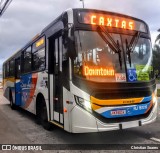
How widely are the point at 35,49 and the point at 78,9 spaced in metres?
3.44

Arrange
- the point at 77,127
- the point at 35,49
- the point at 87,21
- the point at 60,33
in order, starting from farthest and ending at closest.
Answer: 1. the point at 35,49
2. the point at 60,33
3. the point at 87,21
4. the point at 77,127

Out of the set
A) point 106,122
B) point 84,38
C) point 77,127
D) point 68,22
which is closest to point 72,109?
point 77,127

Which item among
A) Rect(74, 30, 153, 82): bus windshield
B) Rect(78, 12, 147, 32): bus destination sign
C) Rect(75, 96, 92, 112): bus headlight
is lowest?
Rect(75, 96, 92, 112): bus headlight

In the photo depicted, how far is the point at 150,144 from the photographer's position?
6.48 meters

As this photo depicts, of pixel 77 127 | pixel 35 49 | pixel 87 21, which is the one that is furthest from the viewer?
pixel 35 49

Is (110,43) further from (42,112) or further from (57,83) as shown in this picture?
(42,112)

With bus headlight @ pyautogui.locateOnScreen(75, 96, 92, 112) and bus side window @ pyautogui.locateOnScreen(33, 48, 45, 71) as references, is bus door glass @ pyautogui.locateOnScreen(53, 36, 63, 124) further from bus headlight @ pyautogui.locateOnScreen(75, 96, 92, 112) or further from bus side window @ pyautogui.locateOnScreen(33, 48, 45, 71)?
bus side window @ pyautogui.locateOnScreen(33, 48, 45, 71)

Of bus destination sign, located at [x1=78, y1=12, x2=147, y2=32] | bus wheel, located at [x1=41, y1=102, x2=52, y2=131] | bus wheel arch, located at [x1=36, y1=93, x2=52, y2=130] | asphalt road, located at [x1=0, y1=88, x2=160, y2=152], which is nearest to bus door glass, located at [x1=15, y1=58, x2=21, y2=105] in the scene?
bus wheel arch, located at [x1=36, y1=93, x2=52, y2=130]

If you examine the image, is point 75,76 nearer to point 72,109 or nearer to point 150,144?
point 72,109

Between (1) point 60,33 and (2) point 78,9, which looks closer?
(2) point 78,9

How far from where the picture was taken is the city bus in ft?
19.7

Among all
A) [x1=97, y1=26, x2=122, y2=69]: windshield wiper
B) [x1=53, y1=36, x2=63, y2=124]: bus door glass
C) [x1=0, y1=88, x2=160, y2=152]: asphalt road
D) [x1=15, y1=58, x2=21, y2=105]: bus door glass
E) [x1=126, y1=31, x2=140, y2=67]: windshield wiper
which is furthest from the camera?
[x1=15, y1=58, x2=21, y2=105]: bus door glass

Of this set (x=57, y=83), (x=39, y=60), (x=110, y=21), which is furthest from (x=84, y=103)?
(x=39, y=60)

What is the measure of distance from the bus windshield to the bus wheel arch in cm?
271
